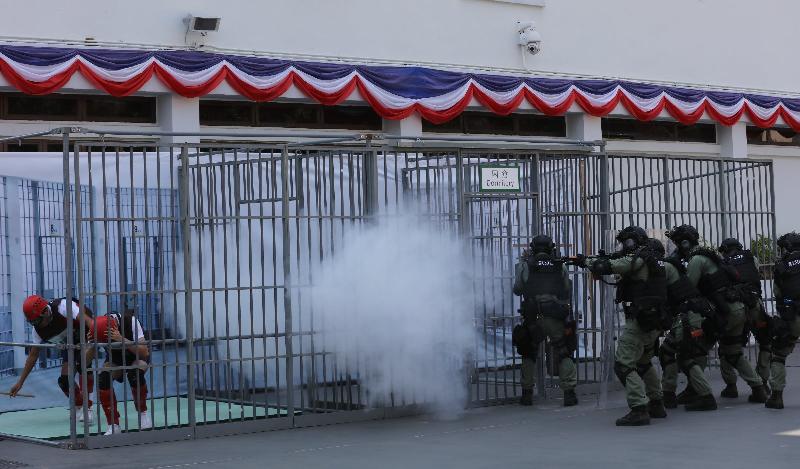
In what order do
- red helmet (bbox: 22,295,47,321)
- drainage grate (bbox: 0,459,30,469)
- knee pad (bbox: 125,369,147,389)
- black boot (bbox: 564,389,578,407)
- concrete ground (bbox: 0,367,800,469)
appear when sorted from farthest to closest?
black boot (bbox: 564,389,578,407)
red helmet (bbox: 22,295,47,321)
knee pad (bbox: 125,369,147,389)
drainage grate (bbox: 0,459,30,469)
concrete ground (bbox: 0,367,800,469)

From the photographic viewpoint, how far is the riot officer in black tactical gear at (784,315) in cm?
1178

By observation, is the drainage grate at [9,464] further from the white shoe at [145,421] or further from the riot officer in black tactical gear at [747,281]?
the riot officer in black tactical gear at [747,281]

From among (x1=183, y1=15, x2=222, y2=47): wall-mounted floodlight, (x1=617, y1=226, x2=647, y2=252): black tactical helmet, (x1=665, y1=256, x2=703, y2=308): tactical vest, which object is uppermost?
(x1=183, y1=15, x2=222, y2=47): wall-mounted floodlight

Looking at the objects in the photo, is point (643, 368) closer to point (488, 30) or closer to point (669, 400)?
point (669, 400)

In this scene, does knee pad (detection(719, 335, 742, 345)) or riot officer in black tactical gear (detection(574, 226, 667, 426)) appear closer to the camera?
riot officer in black tactical gear (detection(574, 226, 667, 426))

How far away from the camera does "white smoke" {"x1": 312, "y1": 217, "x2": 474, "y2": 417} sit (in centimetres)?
1158

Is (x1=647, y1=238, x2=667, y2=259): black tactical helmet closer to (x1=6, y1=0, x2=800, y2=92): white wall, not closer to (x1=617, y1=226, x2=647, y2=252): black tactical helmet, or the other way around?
(x1=617, y1=226, x2=647, y2=252): black tactical helmet

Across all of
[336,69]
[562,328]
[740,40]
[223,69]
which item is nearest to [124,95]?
[223,69]

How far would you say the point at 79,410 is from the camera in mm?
11328

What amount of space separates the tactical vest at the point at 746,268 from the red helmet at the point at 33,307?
21.1ft

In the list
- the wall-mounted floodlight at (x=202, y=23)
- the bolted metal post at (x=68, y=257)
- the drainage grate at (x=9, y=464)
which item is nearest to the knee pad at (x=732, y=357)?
the bolted metal post at (x=68, y=257)

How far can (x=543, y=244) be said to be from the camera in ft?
39.8

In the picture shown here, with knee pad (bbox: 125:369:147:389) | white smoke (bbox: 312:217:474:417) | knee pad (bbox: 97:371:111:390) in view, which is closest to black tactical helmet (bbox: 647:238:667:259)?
white smoke (bbox: 312:217:474:417)

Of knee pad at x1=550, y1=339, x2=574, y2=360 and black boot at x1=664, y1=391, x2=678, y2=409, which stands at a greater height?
knee pad at x1=550, y1=339, x2=574, y2=360
